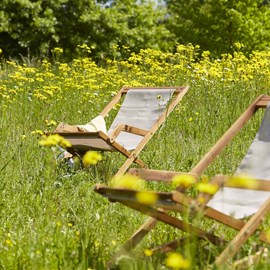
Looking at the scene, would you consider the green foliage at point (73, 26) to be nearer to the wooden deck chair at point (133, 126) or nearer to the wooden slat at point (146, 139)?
the wooden deck chair at point (133, 126)

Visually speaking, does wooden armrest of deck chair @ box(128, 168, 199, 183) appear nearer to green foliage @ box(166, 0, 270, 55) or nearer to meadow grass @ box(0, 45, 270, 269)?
meadow grass @ box(0, 45, 270, 269)

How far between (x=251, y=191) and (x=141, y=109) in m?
2.92

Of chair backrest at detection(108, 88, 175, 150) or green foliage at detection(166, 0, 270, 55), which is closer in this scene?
chair backrest at detection(108, 88, 175, 150)

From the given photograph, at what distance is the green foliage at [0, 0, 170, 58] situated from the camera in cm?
1784

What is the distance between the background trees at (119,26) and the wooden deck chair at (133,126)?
11.0 m

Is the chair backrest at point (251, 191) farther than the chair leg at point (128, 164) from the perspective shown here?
No

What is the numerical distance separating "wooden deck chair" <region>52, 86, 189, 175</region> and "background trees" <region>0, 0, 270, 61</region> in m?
11.0

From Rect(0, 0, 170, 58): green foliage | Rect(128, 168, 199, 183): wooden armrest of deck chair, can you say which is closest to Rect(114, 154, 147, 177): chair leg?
Rect(128, 168, 199, 183): wooden armrest of deck chair

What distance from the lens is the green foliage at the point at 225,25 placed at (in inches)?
782

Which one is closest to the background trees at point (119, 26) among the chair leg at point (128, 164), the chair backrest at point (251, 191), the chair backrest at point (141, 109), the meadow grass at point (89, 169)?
the meadow grass at point (89, 169)

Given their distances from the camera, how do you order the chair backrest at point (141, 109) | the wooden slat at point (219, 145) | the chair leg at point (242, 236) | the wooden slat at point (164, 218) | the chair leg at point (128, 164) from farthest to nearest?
the chair backrest at point (141, 109) < the chair leg at point (128, 164) < the wooden slat at point (219, 145) < the wooden slat at point (164, 218) < the chair leg at point (242, 236)

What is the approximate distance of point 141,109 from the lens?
21.6ft

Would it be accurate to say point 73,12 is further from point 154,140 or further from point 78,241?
point 78,241

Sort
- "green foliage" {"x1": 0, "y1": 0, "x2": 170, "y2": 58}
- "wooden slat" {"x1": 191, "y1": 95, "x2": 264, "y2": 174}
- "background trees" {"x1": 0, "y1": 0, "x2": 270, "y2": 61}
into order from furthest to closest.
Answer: "background trees" {"x1": 0, "y1": 0, "x2": 270, "y2": 61}, "green foliage" {"x1": 0, "y1": 0, "x2": 170, "y2": 58}, "wooden slat" {"x1": 191, "y1": 95, "x2": 264, "y2": 174}
